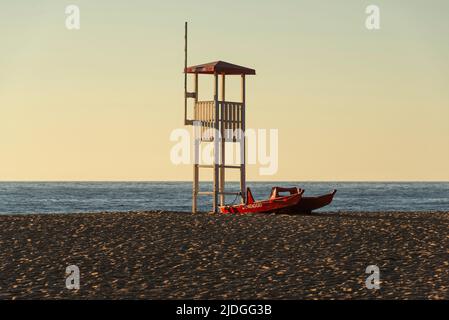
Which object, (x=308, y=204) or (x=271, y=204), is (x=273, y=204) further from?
(x=308, y=204)

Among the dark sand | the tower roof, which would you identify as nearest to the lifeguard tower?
the tower roof

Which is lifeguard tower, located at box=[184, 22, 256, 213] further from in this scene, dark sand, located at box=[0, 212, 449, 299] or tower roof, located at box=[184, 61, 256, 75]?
dark sand, located at box=[0, 212, 449, 299]

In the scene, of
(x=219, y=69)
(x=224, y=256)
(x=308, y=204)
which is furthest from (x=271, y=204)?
(x=224, y=256)

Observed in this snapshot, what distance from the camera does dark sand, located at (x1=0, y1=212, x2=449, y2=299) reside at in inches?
719

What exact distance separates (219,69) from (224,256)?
14.2 meters

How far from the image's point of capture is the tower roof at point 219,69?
115 feet

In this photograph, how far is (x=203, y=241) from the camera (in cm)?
2452

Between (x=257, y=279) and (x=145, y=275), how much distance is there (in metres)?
2.60

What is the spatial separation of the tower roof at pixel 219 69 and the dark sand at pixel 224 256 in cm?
693

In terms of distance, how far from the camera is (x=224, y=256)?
22.2 m

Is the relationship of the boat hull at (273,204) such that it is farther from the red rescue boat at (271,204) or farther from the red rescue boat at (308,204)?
the red rescue boat at (308,204)

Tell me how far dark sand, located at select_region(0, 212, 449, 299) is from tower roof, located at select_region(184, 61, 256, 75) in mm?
6928

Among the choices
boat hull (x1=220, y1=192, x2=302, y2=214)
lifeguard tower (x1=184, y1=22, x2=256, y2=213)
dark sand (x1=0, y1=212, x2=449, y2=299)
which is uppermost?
lifeguard tower (x1=184, y1=22, x2=256, y2=213)
